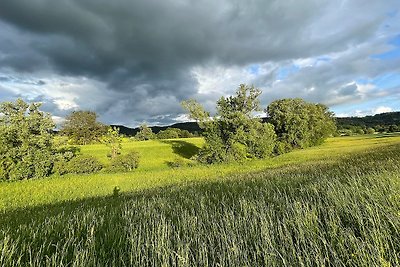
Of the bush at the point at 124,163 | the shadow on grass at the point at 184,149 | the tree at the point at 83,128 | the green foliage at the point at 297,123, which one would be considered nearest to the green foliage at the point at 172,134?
the tree at the point at 83,128

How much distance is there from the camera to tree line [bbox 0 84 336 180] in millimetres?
22156

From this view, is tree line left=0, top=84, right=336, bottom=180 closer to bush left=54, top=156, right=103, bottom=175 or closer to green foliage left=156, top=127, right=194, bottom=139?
bush left=54, top=156, right=103, bottom=175

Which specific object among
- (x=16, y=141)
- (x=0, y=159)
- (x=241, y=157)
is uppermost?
(x=16, y=141)

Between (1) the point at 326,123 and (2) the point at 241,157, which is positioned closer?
(2) the point at 241,157

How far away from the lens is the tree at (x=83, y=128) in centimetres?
7068

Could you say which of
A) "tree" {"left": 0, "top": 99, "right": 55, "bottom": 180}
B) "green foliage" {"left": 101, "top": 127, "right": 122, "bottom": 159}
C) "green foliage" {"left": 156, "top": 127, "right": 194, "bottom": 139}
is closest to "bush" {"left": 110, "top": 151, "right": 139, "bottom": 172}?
"green foliage" {"left": 101, "top": 127, "right": 122, "bottom": 159}

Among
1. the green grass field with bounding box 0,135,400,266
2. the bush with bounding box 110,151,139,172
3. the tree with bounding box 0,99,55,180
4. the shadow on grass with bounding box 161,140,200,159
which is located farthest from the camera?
the shadow on grass with bounding box 161,140,200,159

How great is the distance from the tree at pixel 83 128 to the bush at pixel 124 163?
4381cm

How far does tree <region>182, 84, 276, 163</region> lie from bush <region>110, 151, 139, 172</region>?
8543mm

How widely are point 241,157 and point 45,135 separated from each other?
21.7 meters

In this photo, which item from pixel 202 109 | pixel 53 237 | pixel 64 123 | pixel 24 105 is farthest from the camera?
pixel 64 123

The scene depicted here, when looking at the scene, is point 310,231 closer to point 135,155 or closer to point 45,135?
point 45,135

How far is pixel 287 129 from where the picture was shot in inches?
2213

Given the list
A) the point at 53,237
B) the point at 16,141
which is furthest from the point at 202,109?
the point at 53,237
